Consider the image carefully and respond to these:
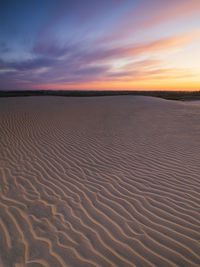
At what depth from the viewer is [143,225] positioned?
8.90 feet

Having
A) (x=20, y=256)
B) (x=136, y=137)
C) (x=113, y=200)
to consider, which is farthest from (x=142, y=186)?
(x=136, y=137)

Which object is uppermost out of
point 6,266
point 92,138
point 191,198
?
point 92,138

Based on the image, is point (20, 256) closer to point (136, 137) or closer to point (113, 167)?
point (113, 167)

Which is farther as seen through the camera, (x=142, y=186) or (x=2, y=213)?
(x=142, y=186)

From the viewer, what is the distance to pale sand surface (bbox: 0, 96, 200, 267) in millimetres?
2273

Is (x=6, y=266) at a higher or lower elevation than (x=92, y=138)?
lower

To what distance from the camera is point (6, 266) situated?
2.11 m

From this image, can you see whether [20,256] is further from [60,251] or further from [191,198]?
[191,198]

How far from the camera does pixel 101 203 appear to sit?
10.8ft

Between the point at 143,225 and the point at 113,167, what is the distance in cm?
218

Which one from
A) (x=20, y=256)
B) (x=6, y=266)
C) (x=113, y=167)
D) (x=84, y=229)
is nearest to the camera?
(x=6, y=266)

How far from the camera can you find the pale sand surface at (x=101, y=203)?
7.46 feet

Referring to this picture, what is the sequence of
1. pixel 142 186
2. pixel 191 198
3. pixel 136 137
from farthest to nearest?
pixel 136 137 → pixel 142 186 → pixel 191 198

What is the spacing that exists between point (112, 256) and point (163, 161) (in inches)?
135
